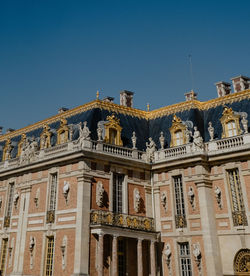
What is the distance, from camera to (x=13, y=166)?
26.2 metres

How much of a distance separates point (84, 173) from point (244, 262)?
399 inches

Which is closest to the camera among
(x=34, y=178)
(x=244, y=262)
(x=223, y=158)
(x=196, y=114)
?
(x=244, y=262)

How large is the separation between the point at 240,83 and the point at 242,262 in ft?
43.7

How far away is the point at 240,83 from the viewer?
2741cm

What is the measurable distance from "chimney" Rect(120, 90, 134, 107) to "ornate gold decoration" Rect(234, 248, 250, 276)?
15238mm

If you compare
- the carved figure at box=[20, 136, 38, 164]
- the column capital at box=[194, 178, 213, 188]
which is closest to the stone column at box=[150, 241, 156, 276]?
the column capital at box=[194, 178, 213, 188]

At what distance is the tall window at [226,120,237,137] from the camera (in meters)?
23.0

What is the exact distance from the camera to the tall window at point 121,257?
2106 cm

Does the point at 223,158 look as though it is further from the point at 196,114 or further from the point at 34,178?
the point at 34,178

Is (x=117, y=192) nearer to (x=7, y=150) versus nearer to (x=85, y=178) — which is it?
(x=85, y=178)

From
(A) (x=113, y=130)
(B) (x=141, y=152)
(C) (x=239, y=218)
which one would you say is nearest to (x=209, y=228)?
(C) (x=239, y=218)

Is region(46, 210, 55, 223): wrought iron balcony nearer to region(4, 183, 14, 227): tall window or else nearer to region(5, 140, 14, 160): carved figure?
region(4, 183, 14, 227): tall window

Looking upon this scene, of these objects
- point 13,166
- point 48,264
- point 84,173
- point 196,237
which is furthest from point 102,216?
point 13,166

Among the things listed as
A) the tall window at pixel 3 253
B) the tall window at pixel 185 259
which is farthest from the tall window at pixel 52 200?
the tall window at pixel 185 259
